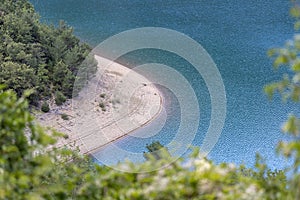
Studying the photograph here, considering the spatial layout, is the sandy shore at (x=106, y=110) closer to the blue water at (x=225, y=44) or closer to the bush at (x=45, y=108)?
the bush at (x=45, y=108)

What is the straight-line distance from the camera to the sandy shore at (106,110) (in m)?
16.6

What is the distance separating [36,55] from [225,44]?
941 cm

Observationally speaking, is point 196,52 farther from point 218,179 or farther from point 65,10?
point 218,179

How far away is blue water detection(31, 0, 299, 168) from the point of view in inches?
657

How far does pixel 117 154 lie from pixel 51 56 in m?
6.06

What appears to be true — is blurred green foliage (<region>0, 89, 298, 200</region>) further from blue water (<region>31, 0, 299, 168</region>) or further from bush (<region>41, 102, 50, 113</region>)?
bush (<region>41, 102, 50, 113</region>)

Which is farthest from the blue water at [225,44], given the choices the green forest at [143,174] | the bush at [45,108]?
the green forest at [143,174]

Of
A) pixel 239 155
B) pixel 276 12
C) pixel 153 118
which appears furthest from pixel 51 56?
pixel 276 12

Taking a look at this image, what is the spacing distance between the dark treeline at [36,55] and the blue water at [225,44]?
10.2ft

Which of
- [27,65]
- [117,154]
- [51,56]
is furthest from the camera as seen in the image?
[51,56]

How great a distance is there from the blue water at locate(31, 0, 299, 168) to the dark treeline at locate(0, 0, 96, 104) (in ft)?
10.2

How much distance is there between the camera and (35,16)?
21.1 meters

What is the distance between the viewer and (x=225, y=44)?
74.3 ft

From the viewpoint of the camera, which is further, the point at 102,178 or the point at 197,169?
the point at 102,178
